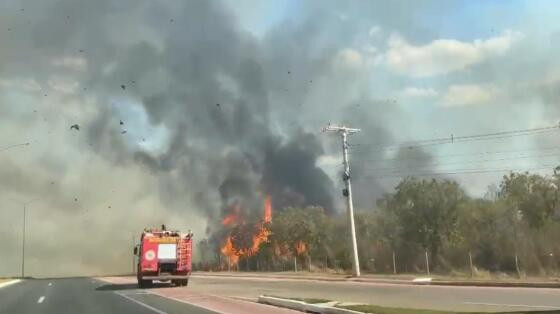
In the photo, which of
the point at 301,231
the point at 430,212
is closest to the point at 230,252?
the point at 301,231

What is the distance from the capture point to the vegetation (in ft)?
154

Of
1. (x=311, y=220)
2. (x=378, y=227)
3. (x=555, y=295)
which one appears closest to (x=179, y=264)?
(x=555, y=295)

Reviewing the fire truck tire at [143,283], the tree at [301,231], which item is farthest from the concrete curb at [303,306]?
the tree at [301,231]

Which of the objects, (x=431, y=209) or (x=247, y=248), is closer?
(x=431, y=209)

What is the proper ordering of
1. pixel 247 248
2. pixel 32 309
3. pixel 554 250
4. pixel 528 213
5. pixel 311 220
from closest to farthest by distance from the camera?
1. pixel 32 309
2. pixel 554 250
3. pixel 528 213
4. pixel 311 220
5. pixel 247 248

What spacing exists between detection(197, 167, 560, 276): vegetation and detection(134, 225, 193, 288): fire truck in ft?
60.4

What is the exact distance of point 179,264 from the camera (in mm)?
36312

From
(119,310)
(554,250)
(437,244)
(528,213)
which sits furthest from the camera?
(437,244)

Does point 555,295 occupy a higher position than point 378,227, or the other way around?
Answer: point 378,227

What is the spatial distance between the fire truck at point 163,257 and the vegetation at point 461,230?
1840 cm

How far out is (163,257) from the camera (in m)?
36.3

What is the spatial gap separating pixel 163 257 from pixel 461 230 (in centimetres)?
2860

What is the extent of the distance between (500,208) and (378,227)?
50.2 feet

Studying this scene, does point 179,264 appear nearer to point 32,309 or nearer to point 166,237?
point 166,237
